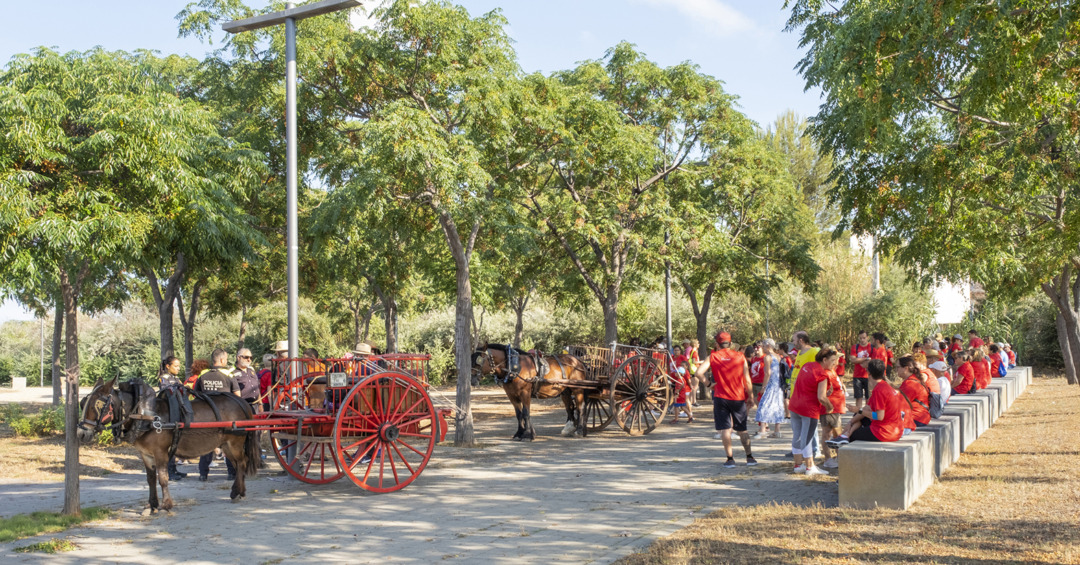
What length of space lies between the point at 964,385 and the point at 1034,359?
22.2 metres

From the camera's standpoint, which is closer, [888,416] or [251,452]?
[888,416]

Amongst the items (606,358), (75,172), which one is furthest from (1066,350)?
(75,172)

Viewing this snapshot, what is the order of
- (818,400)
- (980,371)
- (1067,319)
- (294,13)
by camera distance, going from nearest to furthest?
(818,400), (294,13), (980,371), (1067,319)

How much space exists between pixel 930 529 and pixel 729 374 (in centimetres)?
449

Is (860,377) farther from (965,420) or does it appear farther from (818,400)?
(818,400)

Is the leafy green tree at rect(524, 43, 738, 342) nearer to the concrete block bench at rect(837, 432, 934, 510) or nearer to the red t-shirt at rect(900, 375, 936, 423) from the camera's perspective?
the red t-shirt at rect(900, 375, 936, 423)

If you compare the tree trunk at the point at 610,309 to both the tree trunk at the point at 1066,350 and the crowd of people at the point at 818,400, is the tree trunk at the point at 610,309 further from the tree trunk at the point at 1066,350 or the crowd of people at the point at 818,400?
the tree trunk at the point at 1066,350

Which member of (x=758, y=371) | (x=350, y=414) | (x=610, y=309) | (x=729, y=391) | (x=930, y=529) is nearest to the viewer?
(x=930, y=529)

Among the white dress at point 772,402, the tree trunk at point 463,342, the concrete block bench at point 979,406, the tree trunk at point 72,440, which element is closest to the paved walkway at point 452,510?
the tree trunk at point 72,440

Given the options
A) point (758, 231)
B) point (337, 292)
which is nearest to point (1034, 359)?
point (758, 231)

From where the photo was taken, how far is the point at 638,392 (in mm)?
15820

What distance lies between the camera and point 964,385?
54.4ft

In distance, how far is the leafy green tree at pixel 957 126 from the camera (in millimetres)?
7848

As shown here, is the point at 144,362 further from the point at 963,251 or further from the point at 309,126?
the point at 963,251
